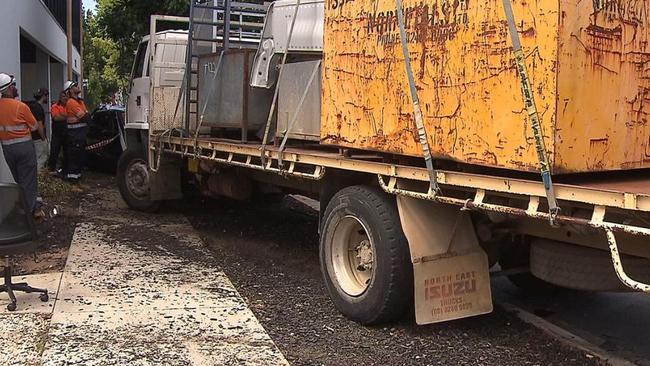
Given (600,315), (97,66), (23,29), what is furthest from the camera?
(97,66)

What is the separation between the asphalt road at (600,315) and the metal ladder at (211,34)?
4.10m

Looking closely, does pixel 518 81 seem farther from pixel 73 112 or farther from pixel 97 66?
pixel 97 66

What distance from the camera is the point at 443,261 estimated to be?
493 cm

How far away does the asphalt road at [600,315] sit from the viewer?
17.3ft

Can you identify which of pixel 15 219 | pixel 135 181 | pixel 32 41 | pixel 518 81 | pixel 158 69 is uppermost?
pixel 32 41

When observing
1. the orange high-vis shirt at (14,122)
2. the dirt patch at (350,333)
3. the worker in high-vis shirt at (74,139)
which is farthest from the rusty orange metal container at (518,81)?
the worker in high-vis shirt at (74,139)

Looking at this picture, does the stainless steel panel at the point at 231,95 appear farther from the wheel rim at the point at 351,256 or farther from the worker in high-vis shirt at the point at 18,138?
the wheel rim at the point at 351,256

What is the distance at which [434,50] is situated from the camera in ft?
14.7

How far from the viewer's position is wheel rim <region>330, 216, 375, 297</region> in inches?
213

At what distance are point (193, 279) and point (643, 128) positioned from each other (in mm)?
4122

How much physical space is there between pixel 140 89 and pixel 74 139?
316cm

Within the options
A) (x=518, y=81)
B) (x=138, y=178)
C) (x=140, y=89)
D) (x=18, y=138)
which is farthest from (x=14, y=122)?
(x=518, y=81)

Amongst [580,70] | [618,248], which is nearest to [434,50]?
[580,70]

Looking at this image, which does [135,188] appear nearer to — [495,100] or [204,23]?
[204,23]
